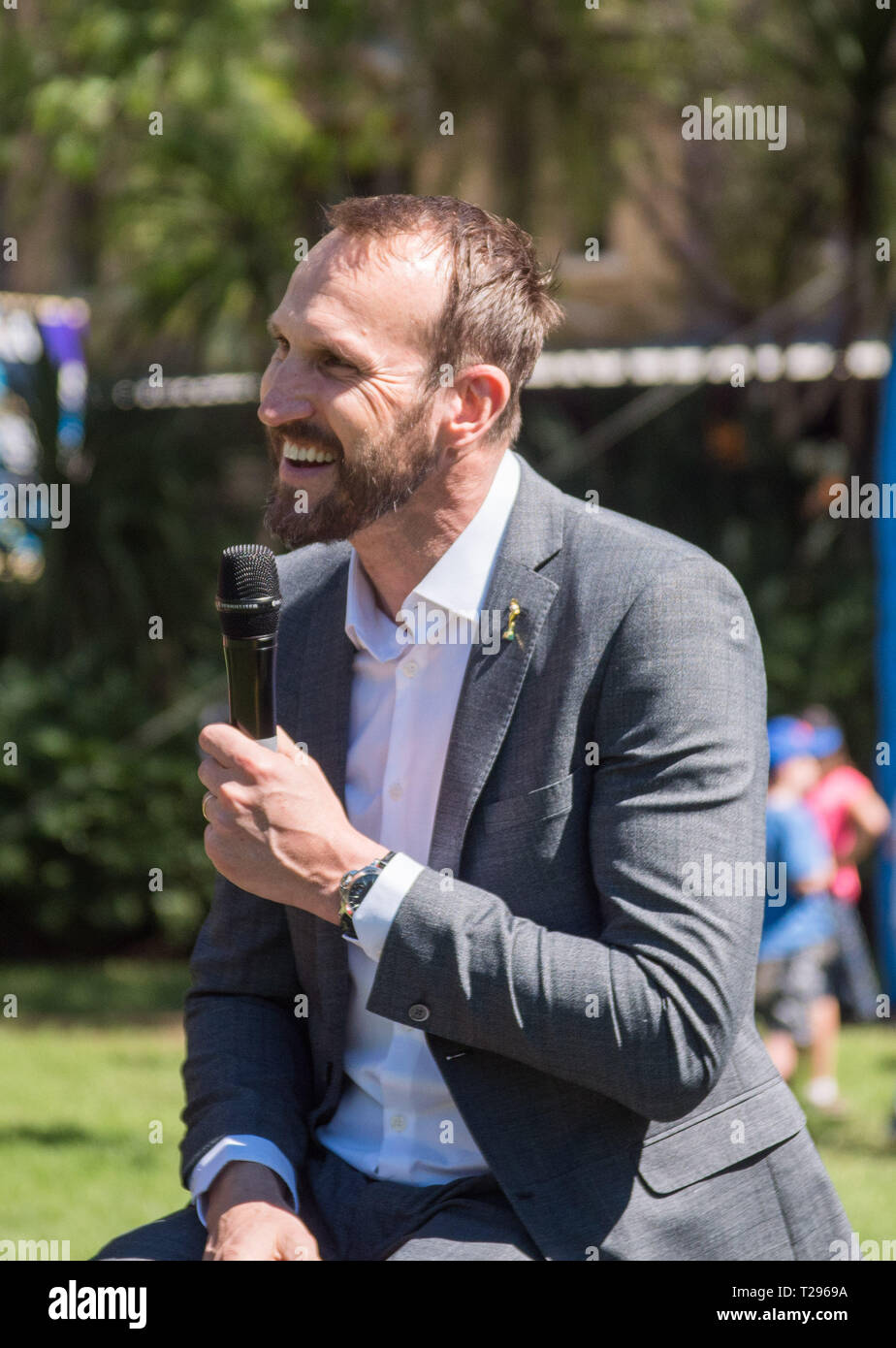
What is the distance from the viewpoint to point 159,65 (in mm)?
7742

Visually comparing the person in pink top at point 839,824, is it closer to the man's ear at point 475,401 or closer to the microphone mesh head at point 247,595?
the man's ear at point 475,401

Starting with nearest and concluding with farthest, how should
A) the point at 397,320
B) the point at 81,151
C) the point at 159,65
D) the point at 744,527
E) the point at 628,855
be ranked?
1. the point at 628,855
2. the point at 397,320
3. the point at 159,65
4. the point at 81,151
5. the point at 744,527

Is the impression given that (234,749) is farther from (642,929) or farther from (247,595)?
(642,929)

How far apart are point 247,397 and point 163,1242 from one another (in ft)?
26.1

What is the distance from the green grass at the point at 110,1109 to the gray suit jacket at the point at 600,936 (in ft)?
9.24

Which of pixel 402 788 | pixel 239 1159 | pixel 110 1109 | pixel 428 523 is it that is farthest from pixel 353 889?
pixel 110 1109

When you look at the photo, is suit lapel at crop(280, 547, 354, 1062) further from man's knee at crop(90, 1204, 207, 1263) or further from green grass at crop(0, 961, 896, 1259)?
green grass at crop(0, 961, 896, 1259)

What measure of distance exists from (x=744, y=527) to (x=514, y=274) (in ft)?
23.2

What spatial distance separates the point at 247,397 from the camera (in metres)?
9.79

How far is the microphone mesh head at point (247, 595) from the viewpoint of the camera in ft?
7.00

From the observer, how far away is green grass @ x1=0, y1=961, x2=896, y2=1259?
5.08 meters

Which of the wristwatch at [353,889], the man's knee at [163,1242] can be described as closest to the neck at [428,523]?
the wristwatch at [353,889]
